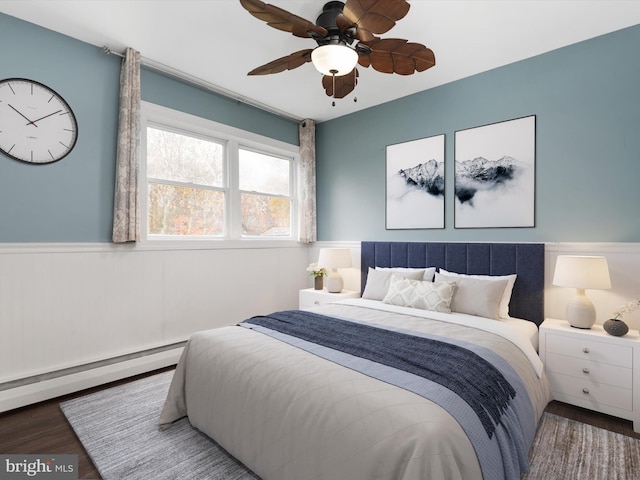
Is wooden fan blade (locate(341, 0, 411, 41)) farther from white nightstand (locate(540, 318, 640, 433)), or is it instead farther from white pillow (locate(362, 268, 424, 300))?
white nightstand (locate(540, 318, 640, 433))

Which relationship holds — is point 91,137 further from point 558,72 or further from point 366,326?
point 558,72

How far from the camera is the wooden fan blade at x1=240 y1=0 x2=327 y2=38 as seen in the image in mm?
1655

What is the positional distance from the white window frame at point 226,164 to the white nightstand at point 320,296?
30.5 inches

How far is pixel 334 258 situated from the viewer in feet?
12.5

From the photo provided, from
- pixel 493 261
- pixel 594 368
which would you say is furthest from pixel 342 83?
pixel 594 368

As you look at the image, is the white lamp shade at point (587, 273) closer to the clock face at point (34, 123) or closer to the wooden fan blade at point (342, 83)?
the wooden fan blade at point (342, 83)

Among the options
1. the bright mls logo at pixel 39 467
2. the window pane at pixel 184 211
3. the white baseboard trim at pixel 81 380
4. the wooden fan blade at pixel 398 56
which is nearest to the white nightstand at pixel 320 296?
the window pane at pixel 184 211

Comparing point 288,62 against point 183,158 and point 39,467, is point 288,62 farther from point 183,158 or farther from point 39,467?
point 39,467

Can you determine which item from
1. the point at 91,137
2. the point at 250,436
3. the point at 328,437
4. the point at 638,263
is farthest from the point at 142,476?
the point at 638,263

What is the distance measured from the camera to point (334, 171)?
4473 millimetres

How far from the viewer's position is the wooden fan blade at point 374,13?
158cm

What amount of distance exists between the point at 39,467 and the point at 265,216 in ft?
9.98

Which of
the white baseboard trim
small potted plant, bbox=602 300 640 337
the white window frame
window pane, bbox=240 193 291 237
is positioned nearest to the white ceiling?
the white window frame

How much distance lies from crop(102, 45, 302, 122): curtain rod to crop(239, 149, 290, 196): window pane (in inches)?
21.9
